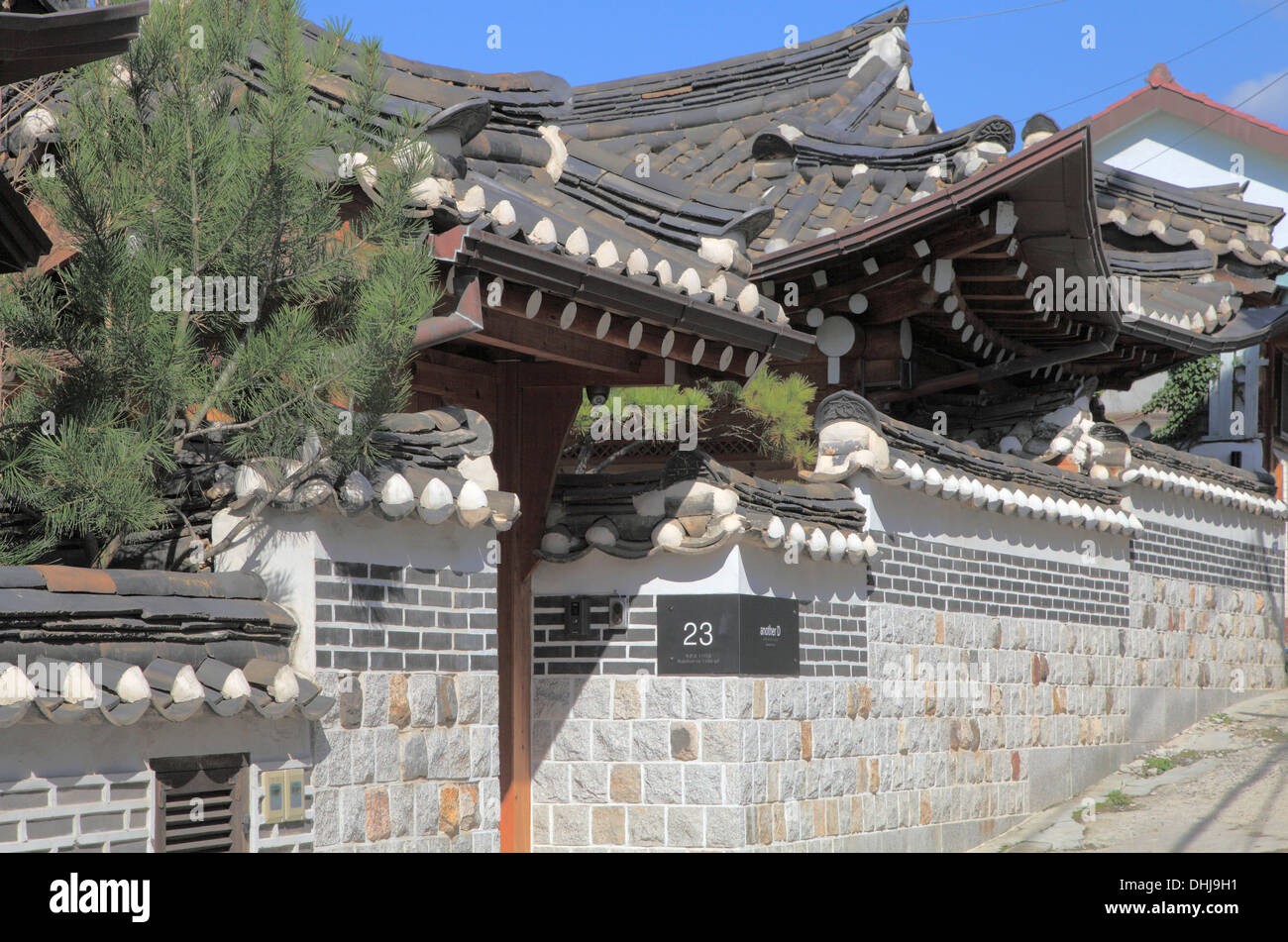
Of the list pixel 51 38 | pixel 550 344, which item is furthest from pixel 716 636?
pixel 51 38

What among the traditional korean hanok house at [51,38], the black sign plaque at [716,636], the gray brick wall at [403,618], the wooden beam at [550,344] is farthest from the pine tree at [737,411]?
the traditional korean hanok house at [51,38]

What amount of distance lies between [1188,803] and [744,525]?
4.94 m

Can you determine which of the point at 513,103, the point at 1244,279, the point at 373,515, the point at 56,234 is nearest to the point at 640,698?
the point at 373,515

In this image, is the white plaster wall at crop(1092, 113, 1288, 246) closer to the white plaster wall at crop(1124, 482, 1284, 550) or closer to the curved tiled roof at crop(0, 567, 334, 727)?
the white plaster wall at crop(1124, 482, 1284, 550)

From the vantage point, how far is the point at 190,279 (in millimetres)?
5738

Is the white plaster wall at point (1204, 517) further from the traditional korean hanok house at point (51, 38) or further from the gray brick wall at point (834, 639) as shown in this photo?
the traditional korean hanok house at point (51, 38)

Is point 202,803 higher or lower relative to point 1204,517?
lower

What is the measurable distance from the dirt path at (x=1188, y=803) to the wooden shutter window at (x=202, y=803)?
6.14 m

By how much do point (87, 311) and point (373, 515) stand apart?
1370 millimetres

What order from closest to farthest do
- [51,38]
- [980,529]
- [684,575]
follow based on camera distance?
[51,38], [684,575], [980,529]

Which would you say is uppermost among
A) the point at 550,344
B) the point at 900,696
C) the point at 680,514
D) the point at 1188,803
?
the point at 550,344

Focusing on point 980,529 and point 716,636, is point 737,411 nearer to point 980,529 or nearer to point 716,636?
point 980,529

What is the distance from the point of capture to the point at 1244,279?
15.9 metres

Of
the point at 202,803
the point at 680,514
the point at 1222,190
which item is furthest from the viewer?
the point at 1222,190
